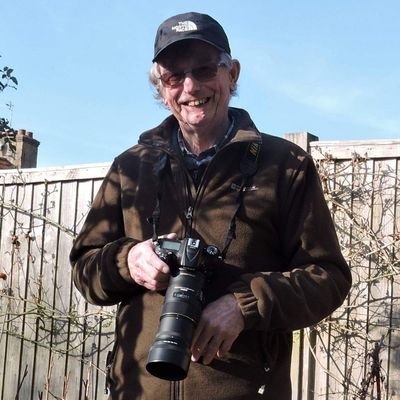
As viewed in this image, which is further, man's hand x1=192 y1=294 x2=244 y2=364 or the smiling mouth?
the smiling mouth

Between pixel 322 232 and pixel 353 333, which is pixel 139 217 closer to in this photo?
pixel 322 232

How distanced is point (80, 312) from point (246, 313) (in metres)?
4.16

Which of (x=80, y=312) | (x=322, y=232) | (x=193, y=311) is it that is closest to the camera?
(x=193, y=311)

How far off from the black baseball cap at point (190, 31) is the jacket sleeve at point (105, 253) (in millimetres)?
444

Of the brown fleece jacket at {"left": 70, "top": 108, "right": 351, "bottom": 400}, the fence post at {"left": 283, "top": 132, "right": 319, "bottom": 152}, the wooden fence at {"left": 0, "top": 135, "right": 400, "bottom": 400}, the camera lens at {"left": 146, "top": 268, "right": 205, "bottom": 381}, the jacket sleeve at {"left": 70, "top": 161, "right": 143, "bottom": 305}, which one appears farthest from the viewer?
the fence post at {"left": 283, "top": 132, "right": 319, "bottom": 152}

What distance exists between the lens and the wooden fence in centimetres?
528

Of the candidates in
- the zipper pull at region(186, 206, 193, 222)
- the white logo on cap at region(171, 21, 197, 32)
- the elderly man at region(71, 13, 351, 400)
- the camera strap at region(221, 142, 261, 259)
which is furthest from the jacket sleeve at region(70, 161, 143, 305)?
the white logo on cap at region(171, 21, 197, 32)

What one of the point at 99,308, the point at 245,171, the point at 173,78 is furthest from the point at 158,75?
the point at 99,308

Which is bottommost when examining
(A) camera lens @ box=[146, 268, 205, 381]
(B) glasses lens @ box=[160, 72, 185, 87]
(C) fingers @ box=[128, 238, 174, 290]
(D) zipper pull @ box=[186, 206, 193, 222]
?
(A) camera lens @ box=[146, 268, 205, 381]

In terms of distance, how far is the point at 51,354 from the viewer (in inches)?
259

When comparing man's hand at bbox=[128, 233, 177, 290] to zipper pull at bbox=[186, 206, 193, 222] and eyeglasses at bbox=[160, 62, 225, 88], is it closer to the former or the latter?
zipper pull at bbox=[186, 206, 193, 222]

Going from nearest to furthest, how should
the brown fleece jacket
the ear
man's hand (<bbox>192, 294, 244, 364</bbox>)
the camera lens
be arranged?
the camera lens → man's hand (<bbox>192, 294, 244, 364</bbox>) → the brown fleece jacket → the ear

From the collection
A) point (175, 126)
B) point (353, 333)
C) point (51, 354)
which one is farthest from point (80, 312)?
Answer: point (175, 126)

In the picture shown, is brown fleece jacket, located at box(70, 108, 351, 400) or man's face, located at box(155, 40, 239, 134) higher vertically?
man's face, located at box(155, 40, 239, 134)
